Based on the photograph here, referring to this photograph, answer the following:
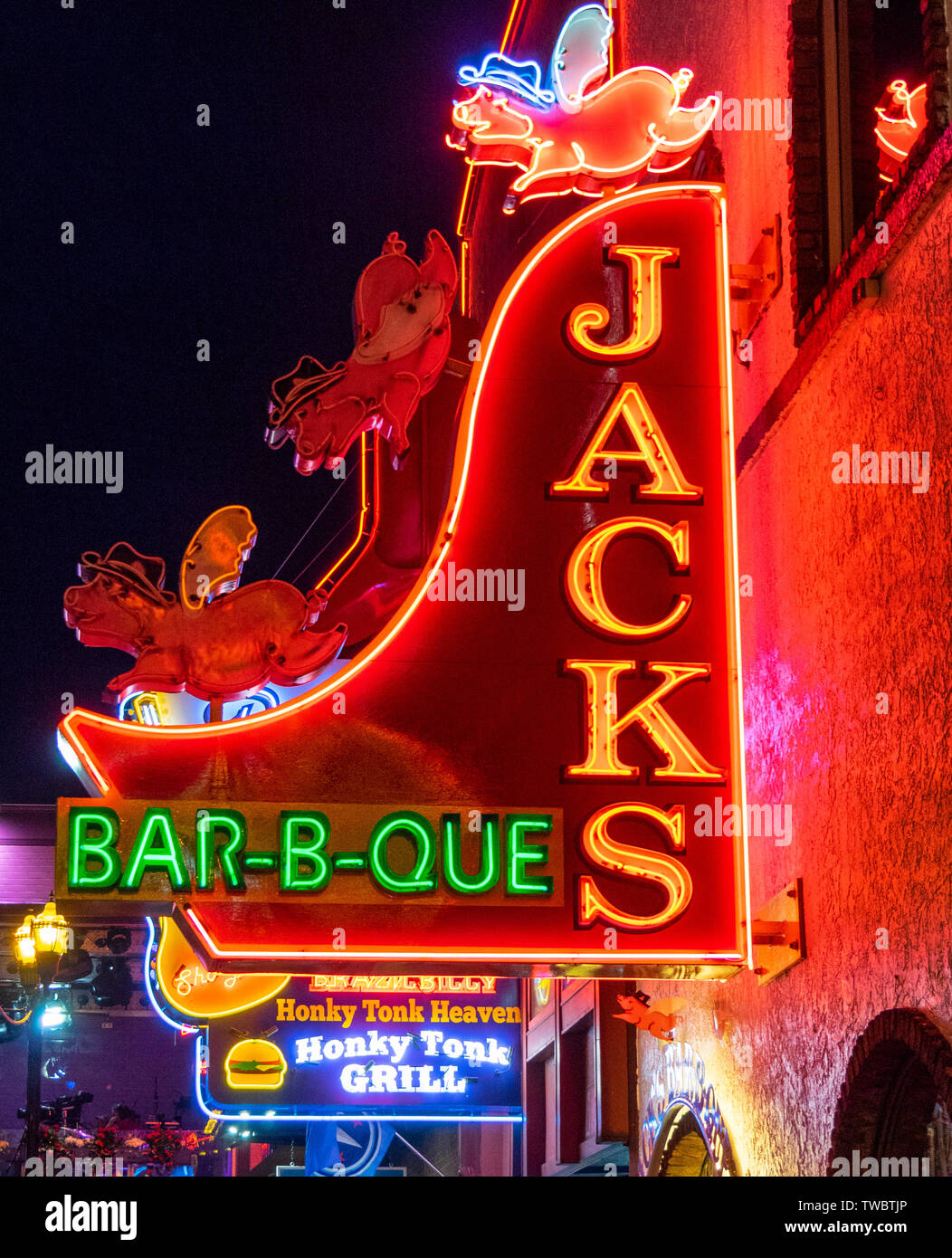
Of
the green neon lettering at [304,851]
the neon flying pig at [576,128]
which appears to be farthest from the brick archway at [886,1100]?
the neon flying pig at [576,128]

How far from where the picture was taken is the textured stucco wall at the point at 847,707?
527 centimetres

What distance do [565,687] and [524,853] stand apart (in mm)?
838

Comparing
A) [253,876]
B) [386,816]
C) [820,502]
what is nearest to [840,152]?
[820,502]

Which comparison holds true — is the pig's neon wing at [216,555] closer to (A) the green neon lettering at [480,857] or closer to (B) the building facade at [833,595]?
(A) the green neon lettering at [480,857]

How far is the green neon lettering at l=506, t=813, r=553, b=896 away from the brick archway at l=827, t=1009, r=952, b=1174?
1.55 m

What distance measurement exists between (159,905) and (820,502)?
Answer: 332 centimetres

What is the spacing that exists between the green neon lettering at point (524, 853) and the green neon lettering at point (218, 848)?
3.76ft

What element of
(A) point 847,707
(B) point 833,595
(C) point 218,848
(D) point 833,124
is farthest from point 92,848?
(D) point 833,124

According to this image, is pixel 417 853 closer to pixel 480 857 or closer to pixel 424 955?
pixel 480 857

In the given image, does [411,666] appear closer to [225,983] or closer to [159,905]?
[159,905]
